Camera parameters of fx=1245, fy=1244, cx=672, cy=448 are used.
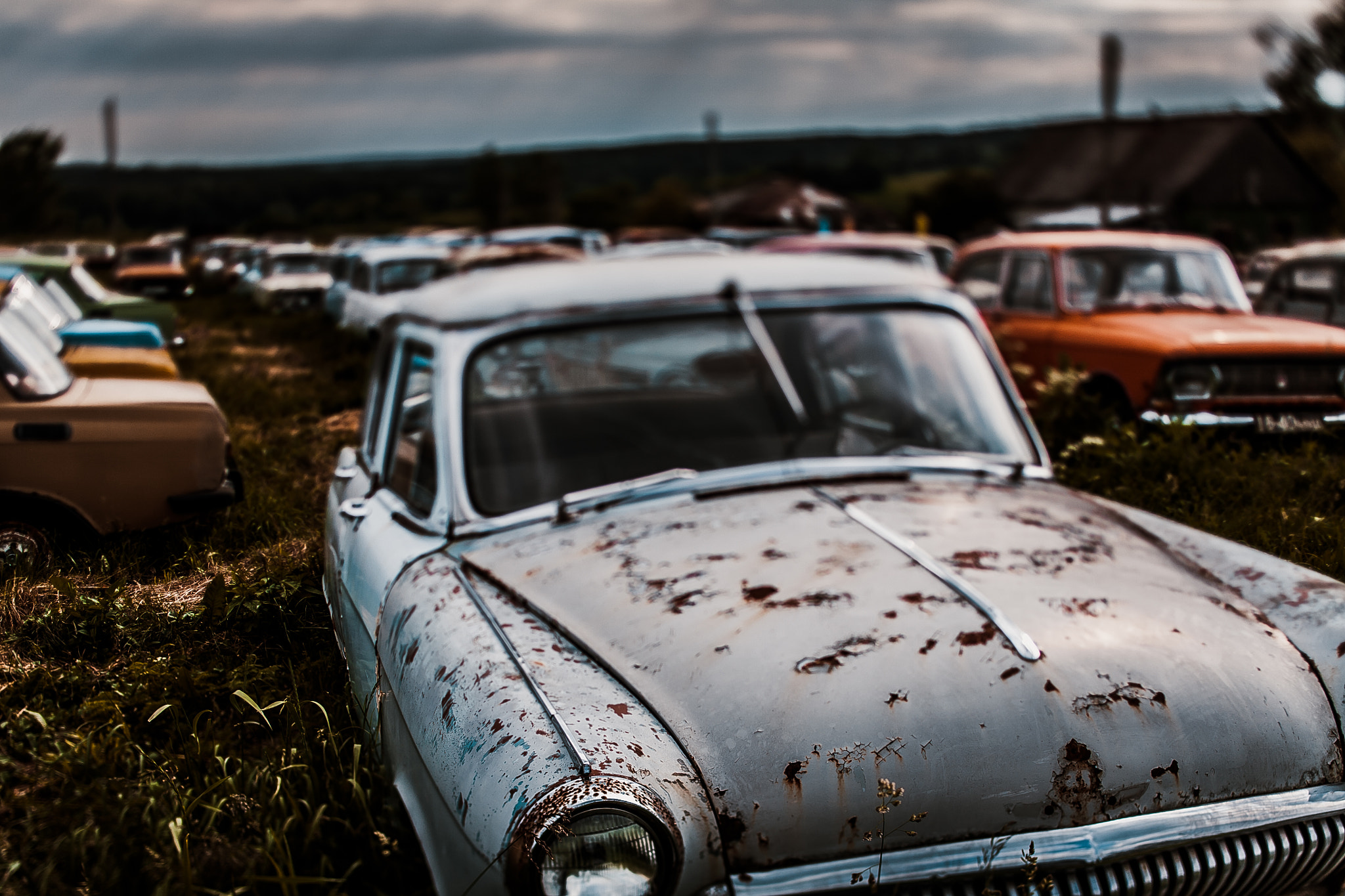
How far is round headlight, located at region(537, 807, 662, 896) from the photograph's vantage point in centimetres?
186

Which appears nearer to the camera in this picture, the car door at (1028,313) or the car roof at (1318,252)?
the car door at (1028,313)

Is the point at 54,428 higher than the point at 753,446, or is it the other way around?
the point at 753,446

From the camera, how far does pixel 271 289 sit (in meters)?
21.5

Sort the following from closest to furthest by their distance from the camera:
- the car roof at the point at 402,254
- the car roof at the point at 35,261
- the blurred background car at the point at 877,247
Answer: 1. the car roof at the point at 35,261
2. the blurred background car at the point at 877,247
3. the car roof at the point at 402,254

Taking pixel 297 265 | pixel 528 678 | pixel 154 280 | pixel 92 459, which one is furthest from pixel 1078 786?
pixel 154 280

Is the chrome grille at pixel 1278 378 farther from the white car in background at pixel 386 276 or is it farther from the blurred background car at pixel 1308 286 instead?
the white car in background at pixel 386 276

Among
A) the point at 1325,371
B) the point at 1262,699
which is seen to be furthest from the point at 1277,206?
the point at 1262,699

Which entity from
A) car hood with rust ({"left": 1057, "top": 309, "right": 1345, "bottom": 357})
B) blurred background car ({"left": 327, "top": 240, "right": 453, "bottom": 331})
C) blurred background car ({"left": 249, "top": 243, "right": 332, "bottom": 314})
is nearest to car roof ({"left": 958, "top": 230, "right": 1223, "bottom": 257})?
car hood with rust ({"left": 1057, "top": 309, "right": 1345, "bottom": 357})

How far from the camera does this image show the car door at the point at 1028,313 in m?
8.20

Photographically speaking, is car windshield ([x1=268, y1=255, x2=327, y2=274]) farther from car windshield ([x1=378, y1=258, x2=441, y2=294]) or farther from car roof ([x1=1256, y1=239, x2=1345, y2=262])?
car roof ([x1=1256, y1=239, x2=1345, y2=262])

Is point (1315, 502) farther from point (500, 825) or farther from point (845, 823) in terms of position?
point (500, 825)

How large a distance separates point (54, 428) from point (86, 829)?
3.10m

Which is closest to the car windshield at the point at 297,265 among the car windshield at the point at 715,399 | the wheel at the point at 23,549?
the wheel at the point at 23,549

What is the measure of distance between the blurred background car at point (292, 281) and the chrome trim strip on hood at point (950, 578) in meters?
17.7
